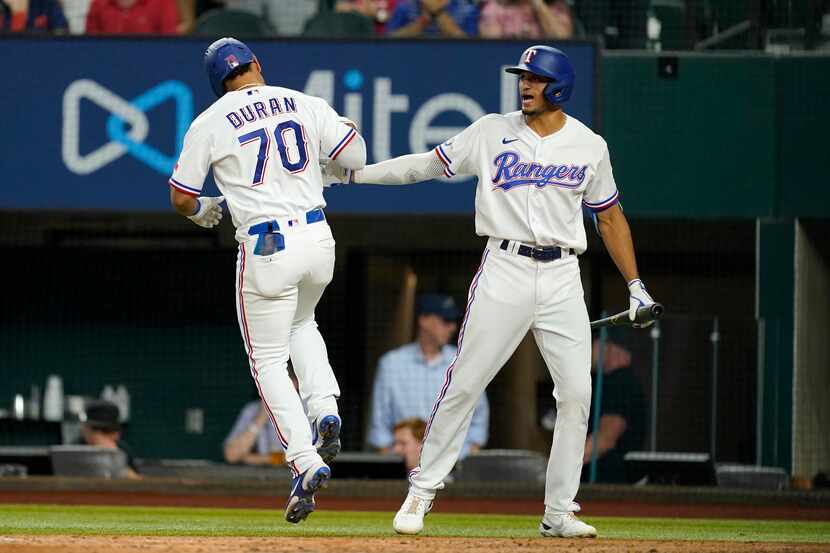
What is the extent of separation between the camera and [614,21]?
10891 millimetres

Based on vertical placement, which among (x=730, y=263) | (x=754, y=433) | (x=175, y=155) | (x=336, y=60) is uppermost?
(x=336, y=60)

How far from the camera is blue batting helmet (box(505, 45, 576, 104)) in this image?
5.84m

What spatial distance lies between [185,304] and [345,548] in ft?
23.9

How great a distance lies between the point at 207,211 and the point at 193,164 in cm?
30

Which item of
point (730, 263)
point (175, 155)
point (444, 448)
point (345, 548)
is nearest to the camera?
point (345, 548)

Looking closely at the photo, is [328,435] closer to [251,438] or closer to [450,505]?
[450,505]

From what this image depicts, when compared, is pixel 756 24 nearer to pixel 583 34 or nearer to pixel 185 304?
pixel 583 34

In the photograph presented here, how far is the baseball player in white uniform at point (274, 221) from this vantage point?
569 centimetres

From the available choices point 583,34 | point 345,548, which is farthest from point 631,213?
point 345,548

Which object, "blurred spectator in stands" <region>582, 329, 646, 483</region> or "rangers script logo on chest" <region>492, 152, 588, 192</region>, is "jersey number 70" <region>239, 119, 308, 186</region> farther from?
"blurred spectator in stands" <region>582, 329, 646, 483</region>

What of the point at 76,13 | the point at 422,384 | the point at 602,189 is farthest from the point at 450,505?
the point at 76,13

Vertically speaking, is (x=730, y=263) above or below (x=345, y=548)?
above

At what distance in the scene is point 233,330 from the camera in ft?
40.1

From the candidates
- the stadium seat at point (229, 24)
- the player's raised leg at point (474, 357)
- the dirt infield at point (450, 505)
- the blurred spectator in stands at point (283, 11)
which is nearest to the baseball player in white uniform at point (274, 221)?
the player's raised leg at point (474, 357)
